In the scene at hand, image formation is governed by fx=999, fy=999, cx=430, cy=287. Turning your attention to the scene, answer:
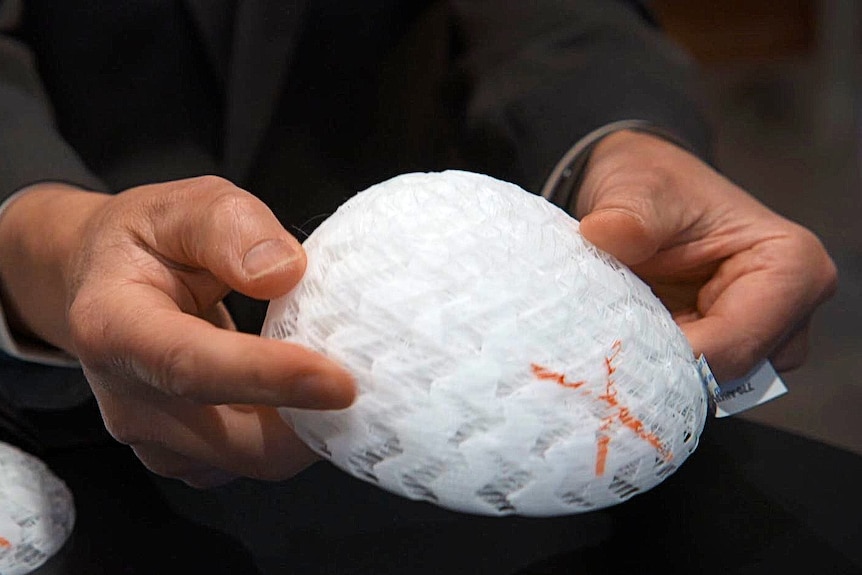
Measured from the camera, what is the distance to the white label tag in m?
0.43

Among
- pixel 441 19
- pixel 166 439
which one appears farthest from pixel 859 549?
pixel 441 19

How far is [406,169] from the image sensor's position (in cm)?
61

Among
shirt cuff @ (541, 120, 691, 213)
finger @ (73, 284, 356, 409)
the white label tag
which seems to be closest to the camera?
finger @ (73, 284, 356, 409)

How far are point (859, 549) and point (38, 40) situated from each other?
1.64 ft

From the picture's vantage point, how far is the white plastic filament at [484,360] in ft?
1.05

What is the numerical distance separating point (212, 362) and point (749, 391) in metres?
0.25

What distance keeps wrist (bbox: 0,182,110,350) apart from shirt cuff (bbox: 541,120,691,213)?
0.24 metres

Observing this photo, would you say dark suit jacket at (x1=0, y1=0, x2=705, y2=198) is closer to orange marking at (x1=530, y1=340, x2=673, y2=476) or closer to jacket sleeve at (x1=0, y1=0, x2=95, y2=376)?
jacket sleeve at (x1=0, y1=0, x2=95, y2=376)

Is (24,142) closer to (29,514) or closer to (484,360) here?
(29,514)

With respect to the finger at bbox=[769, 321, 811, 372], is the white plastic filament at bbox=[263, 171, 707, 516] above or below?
above

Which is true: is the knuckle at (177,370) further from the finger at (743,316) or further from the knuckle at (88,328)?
the finger at (743,316)

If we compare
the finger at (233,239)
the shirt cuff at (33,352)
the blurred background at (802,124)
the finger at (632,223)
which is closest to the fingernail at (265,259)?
the finger at (233,239)

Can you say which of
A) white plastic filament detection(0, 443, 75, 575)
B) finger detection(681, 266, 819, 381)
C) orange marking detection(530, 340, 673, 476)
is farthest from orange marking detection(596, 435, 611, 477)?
white plastic filament detection(0, 443, 75, 575)

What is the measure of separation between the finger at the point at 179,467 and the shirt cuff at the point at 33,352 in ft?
0.38
